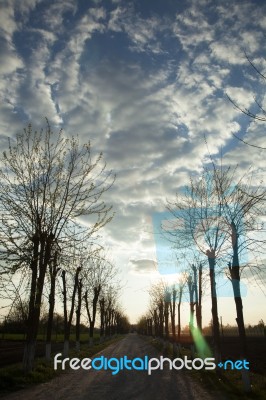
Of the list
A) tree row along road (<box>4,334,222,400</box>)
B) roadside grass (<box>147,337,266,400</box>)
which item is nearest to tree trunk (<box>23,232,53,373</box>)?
tree row along road (<box>4,334,222,400</box>)

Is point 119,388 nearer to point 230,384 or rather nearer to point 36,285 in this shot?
point 230,384

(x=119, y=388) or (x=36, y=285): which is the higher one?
(x=36, y=285)

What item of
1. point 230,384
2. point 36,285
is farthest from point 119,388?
point 36,285

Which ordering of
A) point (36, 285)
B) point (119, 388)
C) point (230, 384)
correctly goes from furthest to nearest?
point (36, 285) → point (230, 384) → point (119, 388)

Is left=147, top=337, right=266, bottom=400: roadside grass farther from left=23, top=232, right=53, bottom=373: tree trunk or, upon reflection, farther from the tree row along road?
left=23, top=232, right=53, bottom=373: tree trunk

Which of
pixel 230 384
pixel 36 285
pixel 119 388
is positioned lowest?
pixel 119 388

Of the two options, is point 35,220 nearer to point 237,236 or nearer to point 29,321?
point 29,321

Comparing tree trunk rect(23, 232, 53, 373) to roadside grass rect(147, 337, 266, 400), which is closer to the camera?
roadside grass rect(147, 337, 266, 400)

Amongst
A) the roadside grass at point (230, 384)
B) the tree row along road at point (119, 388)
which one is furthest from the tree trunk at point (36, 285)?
the roadside grass at point (230, 384)

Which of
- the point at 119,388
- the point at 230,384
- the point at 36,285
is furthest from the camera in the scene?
the point at 36,285

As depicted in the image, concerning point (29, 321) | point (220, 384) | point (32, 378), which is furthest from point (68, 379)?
point (220, 384)

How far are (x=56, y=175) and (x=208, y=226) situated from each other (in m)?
8.00

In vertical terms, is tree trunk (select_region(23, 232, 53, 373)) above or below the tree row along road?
above

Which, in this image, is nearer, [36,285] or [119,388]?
[119,388]
